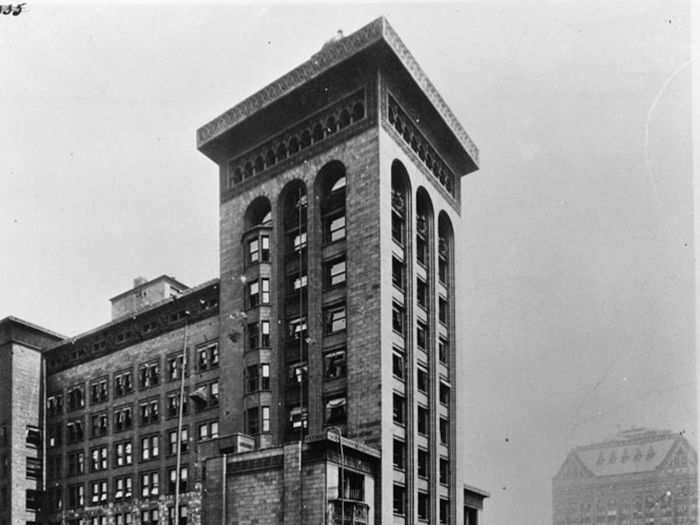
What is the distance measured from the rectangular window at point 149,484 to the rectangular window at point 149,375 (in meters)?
6.32

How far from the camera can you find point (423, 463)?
49594 mm

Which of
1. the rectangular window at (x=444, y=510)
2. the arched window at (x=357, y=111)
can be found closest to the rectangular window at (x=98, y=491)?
the rectangular window at (x=444, y=510)

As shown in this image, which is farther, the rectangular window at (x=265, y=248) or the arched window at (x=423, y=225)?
the arched window at (x=423, y=225)

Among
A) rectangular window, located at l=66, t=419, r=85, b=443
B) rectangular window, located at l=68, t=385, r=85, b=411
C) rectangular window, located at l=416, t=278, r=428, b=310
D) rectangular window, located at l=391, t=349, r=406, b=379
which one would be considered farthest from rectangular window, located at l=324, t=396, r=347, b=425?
rectangular window, located at l=68, t=385, r=85, b=411

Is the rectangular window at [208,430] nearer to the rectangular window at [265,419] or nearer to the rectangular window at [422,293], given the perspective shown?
the rectangular window at [265,419]

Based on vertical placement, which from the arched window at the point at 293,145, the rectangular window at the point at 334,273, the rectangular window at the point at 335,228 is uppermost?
the arched window at the point at 293,145

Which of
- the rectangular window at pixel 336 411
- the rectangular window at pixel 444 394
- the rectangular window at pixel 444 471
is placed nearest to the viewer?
the rectangular window at pixel 336 411

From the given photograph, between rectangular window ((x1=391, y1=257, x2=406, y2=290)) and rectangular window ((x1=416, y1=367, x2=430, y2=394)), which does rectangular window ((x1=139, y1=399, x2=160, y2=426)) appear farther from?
rectangular window ((x1=391, y1=257, x2=406, y2=290))

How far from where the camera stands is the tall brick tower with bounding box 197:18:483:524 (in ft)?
152

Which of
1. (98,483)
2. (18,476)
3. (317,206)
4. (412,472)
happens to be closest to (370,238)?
(317,206)

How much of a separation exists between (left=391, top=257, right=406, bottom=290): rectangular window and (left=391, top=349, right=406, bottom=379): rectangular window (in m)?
4.06

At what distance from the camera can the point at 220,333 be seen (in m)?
53.6

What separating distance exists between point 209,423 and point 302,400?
10287 mm

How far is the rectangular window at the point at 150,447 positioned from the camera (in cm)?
5875
